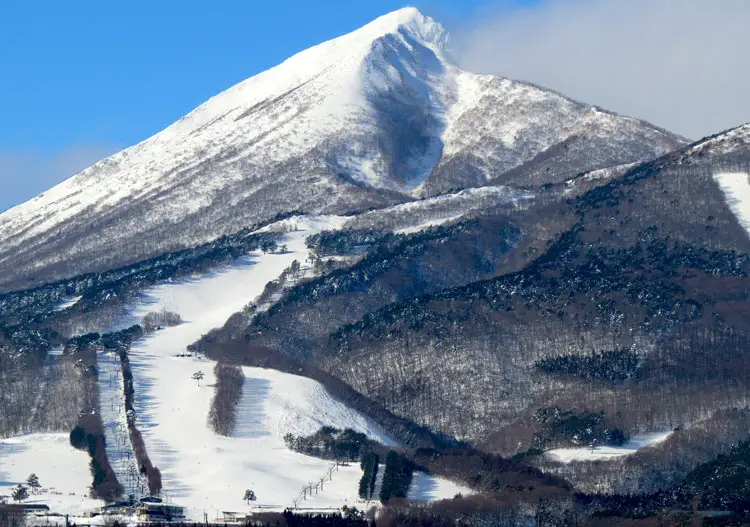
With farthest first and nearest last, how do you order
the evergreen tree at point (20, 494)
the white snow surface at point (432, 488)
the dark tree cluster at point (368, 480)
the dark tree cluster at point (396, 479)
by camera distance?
1. the white snow surface at point (432, 488)
2. the dark tree cluster at point (368, 480)
3. the dark tree cluster at point (396, 479)
4. the evergreen tree at point (20, 494)

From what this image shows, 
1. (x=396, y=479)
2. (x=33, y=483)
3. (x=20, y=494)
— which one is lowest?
(x=20, y=494)

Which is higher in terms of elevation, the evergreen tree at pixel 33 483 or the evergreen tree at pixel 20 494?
the evergreen tree at pixel 33 483

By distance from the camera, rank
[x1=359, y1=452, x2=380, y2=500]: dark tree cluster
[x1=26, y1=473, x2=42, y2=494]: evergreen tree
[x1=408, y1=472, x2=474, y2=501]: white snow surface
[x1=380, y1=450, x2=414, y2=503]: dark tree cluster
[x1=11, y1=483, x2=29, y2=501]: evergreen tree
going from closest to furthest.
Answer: [x1=11, y1=483, x2=29, y2=501]: evergreen tree → [x1=380, y1=450, x2=414, y2=503]: dark tree cluster → [x1=359, y1=452, x2=380, y2=500]: dark tree cluster → [x1=408, y1=472, x2=474, y2=501]: white snow surface → [x1=26, y1=473, x2=42, y2=494]: evergreen tree

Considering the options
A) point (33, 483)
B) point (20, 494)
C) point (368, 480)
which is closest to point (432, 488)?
point (368, 480)

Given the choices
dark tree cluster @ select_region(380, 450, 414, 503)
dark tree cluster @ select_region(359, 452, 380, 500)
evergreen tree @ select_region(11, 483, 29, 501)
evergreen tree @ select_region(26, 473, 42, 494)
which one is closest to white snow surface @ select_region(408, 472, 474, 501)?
dark tree cluster @ select_region(380, 450, 414, 503)

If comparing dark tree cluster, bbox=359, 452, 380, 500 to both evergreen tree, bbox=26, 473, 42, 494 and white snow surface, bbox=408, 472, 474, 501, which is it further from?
evergreen tree, bbox=26, 473, 42, 494

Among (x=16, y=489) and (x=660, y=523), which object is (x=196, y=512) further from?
(x=660, y=523)

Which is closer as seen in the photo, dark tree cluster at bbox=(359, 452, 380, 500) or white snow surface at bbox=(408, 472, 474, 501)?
dark tree cluster at bbox=(359, 452, 380, 500)

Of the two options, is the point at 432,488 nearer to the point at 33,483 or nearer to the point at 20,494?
the point at 33,483

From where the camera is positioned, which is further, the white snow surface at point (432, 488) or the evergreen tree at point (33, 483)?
the evergreen tree at point (33, 483)

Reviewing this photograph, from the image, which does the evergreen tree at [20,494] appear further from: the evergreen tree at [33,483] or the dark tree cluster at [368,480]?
the dark tree cluster at [368,480]

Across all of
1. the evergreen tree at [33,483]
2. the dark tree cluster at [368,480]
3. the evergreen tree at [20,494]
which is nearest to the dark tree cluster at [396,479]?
the dark tree cluster at [368,480]
